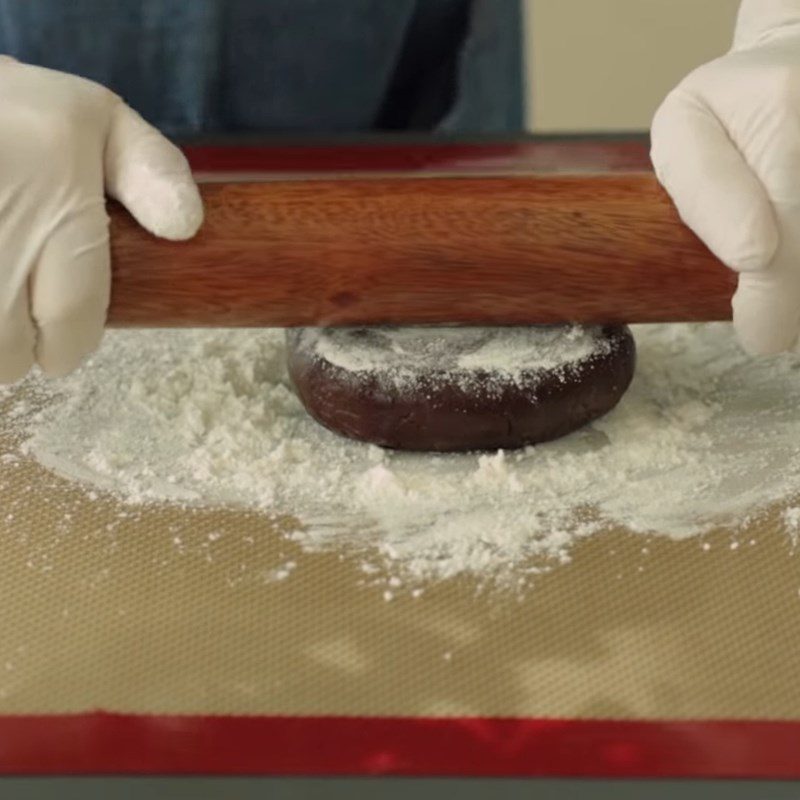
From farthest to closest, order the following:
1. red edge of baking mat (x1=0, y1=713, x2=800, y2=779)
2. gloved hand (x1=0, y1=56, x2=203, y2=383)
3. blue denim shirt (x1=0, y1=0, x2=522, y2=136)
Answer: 1. blue denim shirt (x1=0, y1=0, x2=522, y2=136)
2. gloved hand (x1=0, y1=56, x2=203, y2=383)
3. red edge of baking mat (x1=0, y1=713, x2=800, y2=779)

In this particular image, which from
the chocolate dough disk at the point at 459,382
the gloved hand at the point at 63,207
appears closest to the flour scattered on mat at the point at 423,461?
the chocolate dough disk at the point at 459,382

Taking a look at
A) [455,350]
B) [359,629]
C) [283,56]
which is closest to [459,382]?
[455,350]

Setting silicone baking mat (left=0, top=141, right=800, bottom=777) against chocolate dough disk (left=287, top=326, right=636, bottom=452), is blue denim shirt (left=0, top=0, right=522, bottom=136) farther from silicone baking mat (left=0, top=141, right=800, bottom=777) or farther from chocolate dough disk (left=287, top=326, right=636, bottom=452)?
silicone baking mat (left=0, top=141, right=800, bottom=777)

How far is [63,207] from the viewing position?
2.93 feet

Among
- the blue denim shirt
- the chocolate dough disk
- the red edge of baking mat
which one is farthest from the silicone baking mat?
the blue denim shirt

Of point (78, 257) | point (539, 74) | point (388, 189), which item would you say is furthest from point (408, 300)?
point (539, 74)

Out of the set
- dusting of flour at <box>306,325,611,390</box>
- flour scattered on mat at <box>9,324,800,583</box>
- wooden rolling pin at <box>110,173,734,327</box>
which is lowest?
flour scattered on mat at <box>9,324,800,583</box>

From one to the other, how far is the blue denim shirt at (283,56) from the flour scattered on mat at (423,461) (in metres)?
0.40

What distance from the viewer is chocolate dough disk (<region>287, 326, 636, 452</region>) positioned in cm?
97

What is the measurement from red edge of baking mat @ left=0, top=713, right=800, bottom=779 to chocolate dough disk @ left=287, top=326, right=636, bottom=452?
0.99 ft

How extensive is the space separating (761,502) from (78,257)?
1.75ft

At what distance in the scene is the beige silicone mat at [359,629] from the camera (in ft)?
2.44

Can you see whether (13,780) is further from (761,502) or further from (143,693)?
(761,502)

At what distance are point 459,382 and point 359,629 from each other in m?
0.24
